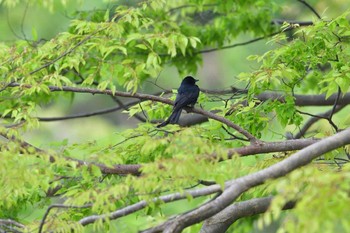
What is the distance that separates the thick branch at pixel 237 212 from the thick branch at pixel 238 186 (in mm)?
1213

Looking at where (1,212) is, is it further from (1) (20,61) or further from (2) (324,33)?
(2) (324,33)

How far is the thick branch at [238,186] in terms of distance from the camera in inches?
174

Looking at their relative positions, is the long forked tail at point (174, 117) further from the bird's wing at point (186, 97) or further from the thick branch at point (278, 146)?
the thick branch at point (278, 146)

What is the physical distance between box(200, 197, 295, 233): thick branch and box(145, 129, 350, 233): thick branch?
3.98ft

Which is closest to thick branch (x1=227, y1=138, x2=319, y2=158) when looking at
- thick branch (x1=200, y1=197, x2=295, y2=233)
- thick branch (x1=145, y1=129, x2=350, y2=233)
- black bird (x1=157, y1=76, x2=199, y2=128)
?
thick branch (x1=200, y1=197, x2=295, y2=233)

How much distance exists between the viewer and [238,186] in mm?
4445

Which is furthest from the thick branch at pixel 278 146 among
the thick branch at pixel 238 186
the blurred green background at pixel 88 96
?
the blurred green background at pixel 88 96

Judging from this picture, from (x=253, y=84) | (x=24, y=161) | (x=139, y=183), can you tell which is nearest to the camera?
(x=139, y=183)

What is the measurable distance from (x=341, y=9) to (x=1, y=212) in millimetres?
9541

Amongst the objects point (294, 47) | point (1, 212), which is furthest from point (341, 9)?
point (1, 212)

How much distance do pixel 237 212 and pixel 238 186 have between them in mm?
1743

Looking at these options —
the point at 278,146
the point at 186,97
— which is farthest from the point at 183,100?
the point at 278,146

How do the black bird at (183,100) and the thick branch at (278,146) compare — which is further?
the black bird at (183,100)

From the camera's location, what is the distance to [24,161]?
487cm
